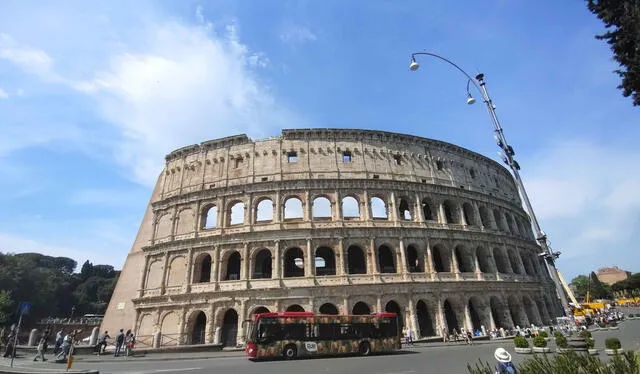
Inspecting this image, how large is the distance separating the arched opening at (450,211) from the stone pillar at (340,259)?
10.7 m

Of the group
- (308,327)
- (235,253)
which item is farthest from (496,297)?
(235,253)

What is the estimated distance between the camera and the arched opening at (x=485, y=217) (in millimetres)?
32153

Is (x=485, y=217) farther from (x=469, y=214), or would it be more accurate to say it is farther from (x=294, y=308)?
(x=294, y=308)

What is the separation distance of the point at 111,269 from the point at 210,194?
Result: 79.0 m

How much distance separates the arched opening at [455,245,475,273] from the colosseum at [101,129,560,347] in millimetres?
119

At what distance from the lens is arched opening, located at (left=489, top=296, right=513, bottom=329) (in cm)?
2720

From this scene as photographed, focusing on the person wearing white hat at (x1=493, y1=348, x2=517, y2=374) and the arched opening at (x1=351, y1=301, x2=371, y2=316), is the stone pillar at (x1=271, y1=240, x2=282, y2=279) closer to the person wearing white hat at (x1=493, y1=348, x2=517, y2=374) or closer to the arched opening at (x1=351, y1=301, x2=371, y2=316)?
the arched opening at (x1=351, y1=301, x2=371, y2=316)

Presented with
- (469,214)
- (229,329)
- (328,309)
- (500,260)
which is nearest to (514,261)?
(500,260)

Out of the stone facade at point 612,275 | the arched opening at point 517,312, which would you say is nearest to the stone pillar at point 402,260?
the arched opening at point 517,312

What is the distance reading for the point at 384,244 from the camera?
2630cm

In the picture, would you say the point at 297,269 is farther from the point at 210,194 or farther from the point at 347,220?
the point at 210,194

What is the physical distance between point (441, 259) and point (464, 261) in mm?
1891

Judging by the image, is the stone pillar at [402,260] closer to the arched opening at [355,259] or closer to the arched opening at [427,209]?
the arched opening at [355,259]

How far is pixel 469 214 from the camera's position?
104 feet
